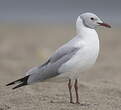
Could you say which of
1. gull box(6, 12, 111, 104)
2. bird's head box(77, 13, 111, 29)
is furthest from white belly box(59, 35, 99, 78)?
bird's head box(77, 13, 111, 29)

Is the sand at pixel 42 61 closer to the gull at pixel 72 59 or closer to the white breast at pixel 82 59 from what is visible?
the gull at pixel 72 59

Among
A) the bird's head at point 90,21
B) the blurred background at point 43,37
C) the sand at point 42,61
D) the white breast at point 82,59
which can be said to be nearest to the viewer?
the white breast at point 82,59

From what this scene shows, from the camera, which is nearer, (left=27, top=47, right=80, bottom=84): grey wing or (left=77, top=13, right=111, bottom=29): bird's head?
(left=27, top=47, right=80, bottom=84): grey wing

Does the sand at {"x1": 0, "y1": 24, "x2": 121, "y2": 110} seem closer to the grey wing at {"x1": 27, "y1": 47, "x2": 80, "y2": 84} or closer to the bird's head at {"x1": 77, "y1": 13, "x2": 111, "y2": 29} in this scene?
the grey wing at {"x1": 27, "y1": 47, "x2": 80, "y2": 84}

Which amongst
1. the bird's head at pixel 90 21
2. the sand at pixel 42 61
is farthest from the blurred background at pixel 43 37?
the bird's head at pixel 90 21

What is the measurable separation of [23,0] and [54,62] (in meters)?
24.9

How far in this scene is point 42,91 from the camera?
32.5 feet

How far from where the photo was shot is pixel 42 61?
1434cm

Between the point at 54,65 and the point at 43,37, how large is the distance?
10.2m

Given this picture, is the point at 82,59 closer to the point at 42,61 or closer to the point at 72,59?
the point at 72,59

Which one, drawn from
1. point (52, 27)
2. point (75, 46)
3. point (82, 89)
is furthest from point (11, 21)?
point (75, 46)

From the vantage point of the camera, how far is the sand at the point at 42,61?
337 inches

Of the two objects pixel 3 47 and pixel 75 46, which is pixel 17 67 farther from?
pixel 75 46

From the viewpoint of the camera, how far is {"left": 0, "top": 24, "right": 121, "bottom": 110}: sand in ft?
28.1
